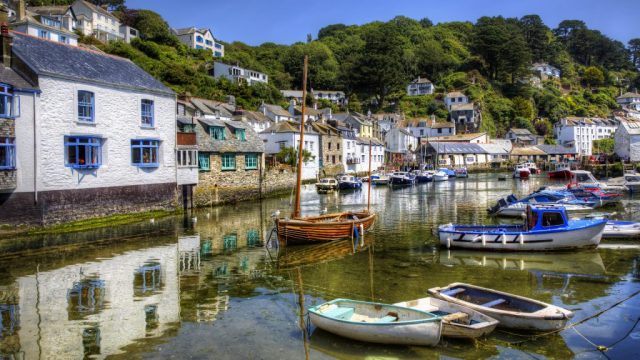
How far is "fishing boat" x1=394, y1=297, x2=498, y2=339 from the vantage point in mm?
11083

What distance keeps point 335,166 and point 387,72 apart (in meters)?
53.9

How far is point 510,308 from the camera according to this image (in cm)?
1262

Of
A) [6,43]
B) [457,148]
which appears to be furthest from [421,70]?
[6,43]

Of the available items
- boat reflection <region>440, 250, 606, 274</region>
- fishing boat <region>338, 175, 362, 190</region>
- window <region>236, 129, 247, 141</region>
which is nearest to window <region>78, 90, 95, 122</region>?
window <region>236, 129, 247, 141</region>

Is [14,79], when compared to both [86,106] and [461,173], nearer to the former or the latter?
[86,106]

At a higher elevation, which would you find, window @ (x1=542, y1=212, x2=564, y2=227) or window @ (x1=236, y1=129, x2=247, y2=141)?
window @ (x1=236, y1=129, x2=247, y2=141)

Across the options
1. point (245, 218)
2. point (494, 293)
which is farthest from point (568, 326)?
point (245, 218)

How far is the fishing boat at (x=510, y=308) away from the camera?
1150 cm

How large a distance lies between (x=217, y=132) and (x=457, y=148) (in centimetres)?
7084

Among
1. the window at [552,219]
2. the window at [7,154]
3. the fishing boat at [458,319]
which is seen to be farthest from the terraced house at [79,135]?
the window at [552,219]

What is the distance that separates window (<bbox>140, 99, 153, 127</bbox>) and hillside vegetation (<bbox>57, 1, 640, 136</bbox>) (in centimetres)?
5089

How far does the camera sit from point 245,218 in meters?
34.0

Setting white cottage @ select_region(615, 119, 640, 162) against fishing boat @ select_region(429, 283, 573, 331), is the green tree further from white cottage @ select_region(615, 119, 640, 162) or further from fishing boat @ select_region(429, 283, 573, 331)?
white cottage @ select_region(615, 119, 640, 162)

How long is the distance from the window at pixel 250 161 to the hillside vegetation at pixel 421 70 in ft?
135
